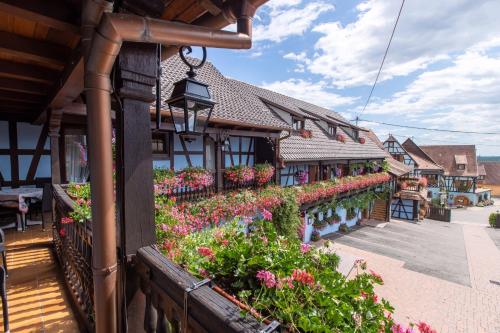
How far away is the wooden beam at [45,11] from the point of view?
1539 mm

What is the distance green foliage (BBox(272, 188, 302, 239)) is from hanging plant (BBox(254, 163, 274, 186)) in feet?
2.70

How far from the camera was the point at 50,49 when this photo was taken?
2.33m

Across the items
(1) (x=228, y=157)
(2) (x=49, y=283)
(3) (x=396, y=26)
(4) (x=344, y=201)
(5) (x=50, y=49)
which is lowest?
(4) (x=344, y=201)

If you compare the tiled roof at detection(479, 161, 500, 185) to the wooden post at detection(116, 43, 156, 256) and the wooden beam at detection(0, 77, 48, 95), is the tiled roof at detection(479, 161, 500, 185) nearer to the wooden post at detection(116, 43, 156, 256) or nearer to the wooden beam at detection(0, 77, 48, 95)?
the wooden post at detection(116, 43, 156, 256)

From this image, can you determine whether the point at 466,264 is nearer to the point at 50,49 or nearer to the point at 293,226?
the point at 293,226

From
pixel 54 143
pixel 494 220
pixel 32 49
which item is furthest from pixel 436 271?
pixel 494 220

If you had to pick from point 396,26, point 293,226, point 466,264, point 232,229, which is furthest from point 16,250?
point 466,264

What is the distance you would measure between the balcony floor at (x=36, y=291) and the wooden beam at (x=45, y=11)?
2.57 m

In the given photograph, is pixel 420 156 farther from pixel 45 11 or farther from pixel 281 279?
pixel 45 11

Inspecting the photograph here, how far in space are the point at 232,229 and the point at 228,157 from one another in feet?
22.2

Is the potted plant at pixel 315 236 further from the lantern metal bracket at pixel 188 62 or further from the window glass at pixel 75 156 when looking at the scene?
the lantern metal bracket at pixel 188 62

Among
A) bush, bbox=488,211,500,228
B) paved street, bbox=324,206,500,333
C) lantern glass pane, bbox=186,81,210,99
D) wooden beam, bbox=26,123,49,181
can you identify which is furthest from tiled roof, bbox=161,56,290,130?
A: bush, bbox=488,211,500,228

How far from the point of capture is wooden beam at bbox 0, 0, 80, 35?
5.05 ft

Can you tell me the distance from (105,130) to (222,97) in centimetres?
793
